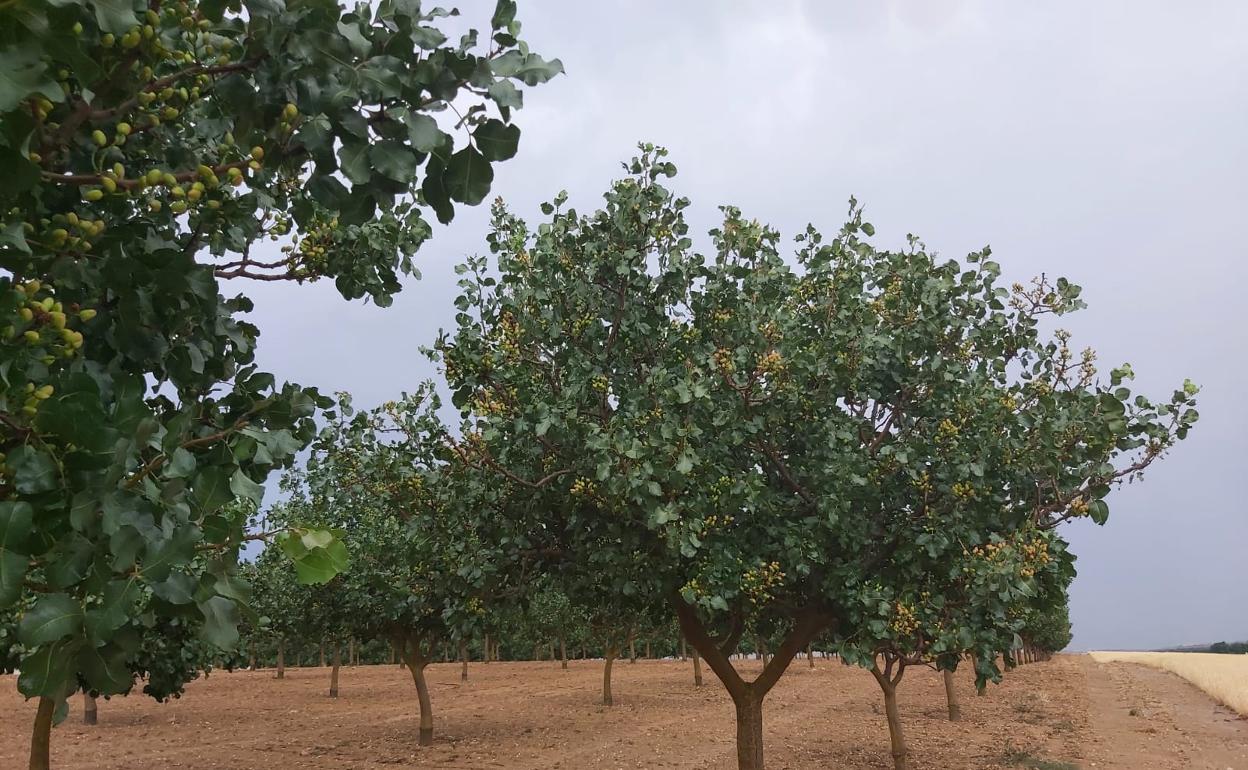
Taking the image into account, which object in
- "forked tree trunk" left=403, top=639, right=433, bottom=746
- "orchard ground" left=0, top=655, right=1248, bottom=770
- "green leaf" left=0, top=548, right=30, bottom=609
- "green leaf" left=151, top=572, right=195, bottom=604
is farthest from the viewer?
"forked tree trunk" left=403, top=639, right=433, bottom=746

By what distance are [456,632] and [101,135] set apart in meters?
9.70

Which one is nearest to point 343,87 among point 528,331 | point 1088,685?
point 528,331

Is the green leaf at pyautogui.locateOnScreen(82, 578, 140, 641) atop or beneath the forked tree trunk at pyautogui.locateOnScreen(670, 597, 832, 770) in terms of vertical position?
atop

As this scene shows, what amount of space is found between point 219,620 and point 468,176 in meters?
1.62

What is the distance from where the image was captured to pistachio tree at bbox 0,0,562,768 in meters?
2.41

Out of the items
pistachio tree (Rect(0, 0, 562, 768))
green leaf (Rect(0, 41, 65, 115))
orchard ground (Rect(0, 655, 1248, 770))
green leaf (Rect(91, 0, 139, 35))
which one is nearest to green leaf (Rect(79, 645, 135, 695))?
pistachio tree (Rect(0, 0, 562, 768))

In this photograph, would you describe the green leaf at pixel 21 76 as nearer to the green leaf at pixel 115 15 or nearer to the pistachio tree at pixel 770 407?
the green leaf at pixel 115 15

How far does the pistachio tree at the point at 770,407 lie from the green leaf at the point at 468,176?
6396 millimetres

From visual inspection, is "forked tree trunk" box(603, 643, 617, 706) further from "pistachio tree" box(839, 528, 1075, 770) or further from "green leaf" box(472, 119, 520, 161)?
"green leaf" box(472, 119, 520, 161)

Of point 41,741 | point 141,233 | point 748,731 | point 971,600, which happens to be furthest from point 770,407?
point 41,741

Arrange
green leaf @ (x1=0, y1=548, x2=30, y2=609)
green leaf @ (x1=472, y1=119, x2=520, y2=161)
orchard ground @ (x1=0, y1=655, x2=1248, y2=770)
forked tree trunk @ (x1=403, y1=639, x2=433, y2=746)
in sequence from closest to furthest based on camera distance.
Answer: green leaf @ (x1=0, y1=548, x2=30, y2=609), green leaf @ (x1=472, y1=119, x2=520, y2=161), orchard ground @ (x1=0, y1=655, x2=1248, y2=770), forked tree trunk @ (x1=403, y1=639, x2=433, y2=746)

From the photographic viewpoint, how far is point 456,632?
1161 centimetres

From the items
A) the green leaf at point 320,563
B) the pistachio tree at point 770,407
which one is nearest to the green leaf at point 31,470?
the green leaf at point 320,563

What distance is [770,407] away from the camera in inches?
416
